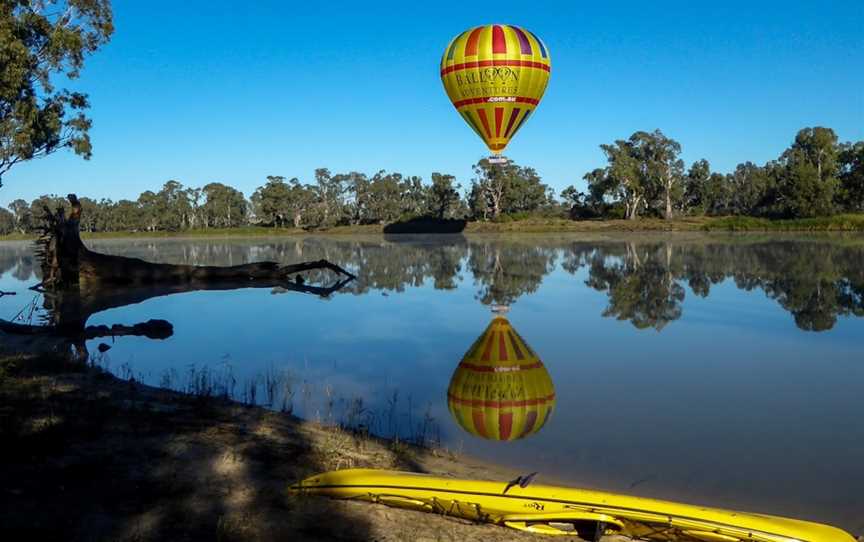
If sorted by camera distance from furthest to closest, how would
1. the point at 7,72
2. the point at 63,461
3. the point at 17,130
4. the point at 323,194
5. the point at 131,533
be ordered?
the point at 323,194, the point at 17,130, the point at 7,72, the point at 63,461, the point at 131,533

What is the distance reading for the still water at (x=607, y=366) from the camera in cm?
587

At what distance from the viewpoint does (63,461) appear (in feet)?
16.5

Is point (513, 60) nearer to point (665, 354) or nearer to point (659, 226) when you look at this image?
point (665, 354)

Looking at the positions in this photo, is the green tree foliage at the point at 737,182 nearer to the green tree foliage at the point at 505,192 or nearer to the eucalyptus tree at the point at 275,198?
the green tree foliage at the point at 505,192

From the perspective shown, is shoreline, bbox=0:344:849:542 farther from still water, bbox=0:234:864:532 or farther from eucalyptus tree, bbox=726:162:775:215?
eucalyptus tree, bbox=726:162:775:215

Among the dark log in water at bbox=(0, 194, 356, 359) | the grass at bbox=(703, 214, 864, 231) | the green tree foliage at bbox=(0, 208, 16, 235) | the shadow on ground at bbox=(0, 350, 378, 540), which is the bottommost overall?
the shadow on ground at bbox=(0, 350, 378, 540)

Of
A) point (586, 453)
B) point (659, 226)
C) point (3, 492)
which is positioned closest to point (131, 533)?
point (3, 492)

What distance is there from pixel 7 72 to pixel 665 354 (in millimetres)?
18401

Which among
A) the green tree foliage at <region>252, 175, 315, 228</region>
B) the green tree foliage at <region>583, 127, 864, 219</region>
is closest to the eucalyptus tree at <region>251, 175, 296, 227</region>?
the green tree foliage at <region>252, 175, 315, 228</region>

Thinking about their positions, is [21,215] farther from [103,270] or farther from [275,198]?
[103,270]

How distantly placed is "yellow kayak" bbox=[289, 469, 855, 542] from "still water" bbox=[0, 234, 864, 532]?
99 centimetres

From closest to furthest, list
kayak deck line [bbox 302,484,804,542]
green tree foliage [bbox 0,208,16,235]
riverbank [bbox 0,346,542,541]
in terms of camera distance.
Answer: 1. kayak deck line [bbox 302,484,804,542]
2. riverbank [bbox 0,346,542,541]
3. green tree foliage [bbox 0,208,16,235]

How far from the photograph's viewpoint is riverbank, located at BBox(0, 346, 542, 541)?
4109 millimetres

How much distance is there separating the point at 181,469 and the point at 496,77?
19.7 metres
